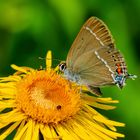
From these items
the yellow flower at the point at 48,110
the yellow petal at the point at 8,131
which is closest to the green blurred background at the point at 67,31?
the yellow flower at the point at 48,110

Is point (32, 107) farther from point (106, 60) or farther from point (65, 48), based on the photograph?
point (65, 48)

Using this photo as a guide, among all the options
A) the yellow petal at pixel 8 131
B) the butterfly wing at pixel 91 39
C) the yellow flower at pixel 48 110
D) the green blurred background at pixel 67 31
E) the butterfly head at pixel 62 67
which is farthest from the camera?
the green blurred background at pixel 67 31

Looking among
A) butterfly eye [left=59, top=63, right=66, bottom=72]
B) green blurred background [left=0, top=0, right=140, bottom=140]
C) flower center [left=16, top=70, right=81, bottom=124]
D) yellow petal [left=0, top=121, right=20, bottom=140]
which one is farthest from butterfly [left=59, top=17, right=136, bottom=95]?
green blurred background [left=0, top=0, right=140, bottom=140]

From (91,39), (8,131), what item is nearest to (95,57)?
(91,39)

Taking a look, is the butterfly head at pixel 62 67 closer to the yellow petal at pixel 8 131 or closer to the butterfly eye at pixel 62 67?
the butterfly eye at pixel 62 67

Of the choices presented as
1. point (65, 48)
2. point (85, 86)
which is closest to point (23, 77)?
point (85, 86)

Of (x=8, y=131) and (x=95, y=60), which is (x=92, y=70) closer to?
(x=95, y=60)

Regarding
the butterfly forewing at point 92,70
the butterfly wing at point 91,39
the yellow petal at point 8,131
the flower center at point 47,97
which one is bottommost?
the yellow petal at point 8,131
